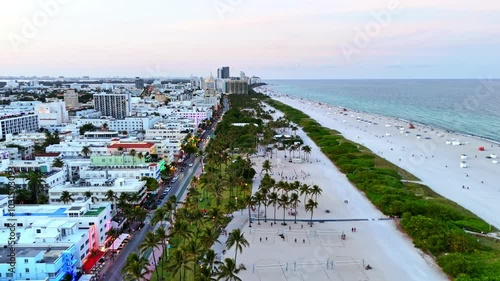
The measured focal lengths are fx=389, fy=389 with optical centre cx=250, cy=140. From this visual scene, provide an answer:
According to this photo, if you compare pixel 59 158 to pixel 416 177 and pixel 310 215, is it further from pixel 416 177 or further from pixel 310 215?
pixel 416 177

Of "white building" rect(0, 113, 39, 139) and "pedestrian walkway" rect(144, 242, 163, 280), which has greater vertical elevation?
"white building" rect(0, 113, 39, 139)

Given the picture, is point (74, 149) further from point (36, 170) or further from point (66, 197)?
point (66, 197)

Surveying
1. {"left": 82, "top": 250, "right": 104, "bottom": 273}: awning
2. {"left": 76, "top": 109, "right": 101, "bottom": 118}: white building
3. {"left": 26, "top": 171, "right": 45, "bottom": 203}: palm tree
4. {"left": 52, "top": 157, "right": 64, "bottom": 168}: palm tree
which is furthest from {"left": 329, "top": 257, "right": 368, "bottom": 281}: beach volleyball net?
{"left": 76, "top": 109, "right": 101, "bottom": 118}: white building

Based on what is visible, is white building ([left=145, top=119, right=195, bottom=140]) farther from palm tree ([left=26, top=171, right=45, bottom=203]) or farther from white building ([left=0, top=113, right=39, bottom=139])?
palm tree ([left=26, top=171, right=45, bottom=203])

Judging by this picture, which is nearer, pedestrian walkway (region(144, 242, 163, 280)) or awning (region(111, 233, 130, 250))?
pedestrian walkway (region(144, 242, 163, 280))

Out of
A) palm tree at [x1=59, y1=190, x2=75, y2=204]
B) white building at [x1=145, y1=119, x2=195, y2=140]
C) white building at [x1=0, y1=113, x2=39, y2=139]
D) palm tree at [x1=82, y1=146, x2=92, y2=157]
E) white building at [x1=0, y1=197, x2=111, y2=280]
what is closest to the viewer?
white building at [x1=0, y1=197, x2=111, y2=280]

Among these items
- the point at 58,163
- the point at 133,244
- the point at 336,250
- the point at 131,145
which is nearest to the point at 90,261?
the point at 133,244

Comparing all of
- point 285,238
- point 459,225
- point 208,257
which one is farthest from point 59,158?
point 459,225
